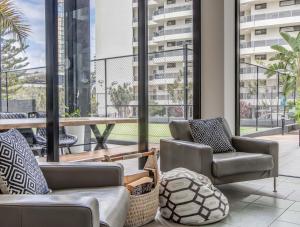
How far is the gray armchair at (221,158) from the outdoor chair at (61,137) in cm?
98

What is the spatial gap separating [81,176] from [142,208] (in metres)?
0.59

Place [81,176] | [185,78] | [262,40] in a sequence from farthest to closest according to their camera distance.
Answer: [185,78]
[262,40]
[81,176]

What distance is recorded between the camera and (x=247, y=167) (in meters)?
3.30

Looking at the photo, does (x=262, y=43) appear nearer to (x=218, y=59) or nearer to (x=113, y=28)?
(x=218, y=59)

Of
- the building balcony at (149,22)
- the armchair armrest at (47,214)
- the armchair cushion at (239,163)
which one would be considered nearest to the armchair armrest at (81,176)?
the armchair armrest at (47,214)

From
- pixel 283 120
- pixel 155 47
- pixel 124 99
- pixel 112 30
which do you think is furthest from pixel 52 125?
pixel 283 120

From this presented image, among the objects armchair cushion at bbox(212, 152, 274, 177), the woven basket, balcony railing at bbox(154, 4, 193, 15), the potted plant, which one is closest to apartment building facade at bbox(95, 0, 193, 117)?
balcony railing at bbox(154, 4, 193, 15)

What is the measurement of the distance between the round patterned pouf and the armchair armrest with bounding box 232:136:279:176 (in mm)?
954

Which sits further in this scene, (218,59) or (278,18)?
(218,59)

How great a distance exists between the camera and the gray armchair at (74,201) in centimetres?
146

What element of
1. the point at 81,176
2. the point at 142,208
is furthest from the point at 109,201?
the point at 142,208

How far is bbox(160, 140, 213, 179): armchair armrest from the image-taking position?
3.17 m

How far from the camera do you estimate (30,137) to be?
3.10m

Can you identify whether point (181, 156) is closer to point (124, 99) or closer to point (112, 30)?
point (124, 99)
